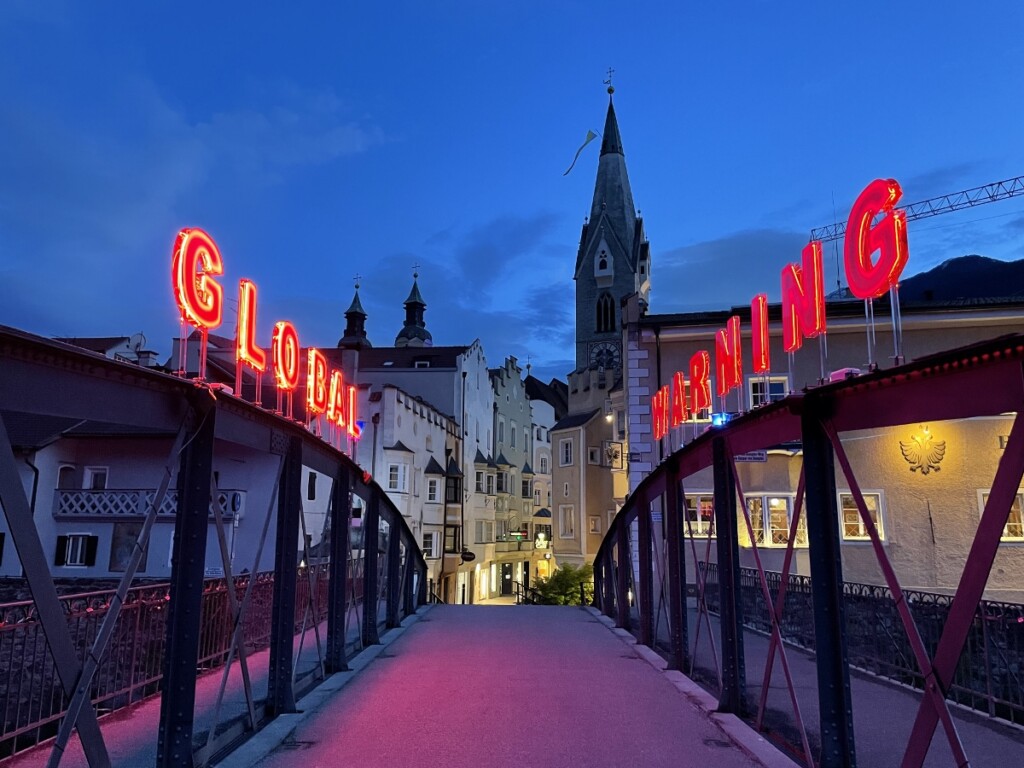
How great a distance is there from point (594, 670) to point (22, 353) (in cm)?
929

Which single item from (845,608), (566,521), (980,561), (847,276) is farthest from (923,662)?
(566,521)

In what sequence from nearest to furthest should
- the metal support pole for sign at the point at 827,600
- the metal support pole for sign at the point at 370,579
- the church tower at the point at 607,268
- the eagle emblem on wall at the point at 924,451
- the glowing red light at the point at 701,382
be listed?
1. the metal support pole for sign at the point at 827,600
2. the metal support pole for sign at the point at 370,579
3. the glowing red light at the point at 701,382
4. the eagle emblem on wall at the point at 924,451
5. the church tower at the point at 607,268

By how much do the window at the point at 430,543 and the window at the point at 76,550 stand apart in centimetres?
1731

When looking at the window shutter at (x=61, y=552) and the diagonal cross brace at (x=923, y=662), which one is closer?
the diagonal cross brace at (x=923, y=662)

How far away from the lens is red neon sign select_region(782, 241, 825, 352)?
7.72 m

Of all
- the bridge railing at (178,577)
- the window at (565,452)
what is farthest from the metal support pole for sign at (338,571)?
the window at (565,452)

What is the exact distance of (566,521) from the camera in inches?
1779

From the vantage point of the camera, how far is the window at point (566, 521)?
44.7 metres

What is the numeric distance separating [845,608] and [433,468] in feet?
116

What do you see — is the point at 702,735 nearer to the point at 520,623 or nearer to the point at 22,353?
the point at 22,353

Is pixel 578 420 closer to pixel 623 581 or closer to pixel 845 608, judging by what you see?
pixel 623 581

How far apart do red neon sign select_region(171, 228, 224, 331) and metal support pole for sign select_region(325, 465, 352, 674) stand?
3.94 m

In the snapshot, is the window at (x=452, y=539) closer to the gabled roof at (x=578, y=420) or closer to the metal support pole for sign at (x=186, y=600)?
the gabled roof at (x=578, y=420)

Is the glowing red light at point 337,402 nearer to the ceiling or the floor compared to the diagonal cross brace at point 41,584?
nearer to the ceiling
